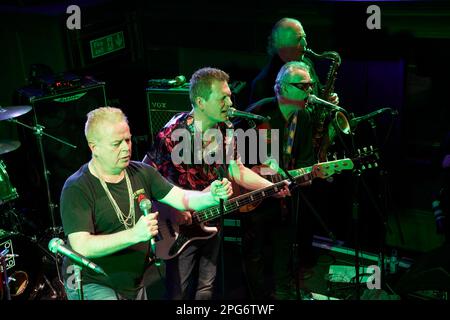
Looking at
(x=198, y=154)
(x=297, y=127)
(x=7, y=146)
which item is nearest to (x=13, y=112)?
(x=7, y=146)

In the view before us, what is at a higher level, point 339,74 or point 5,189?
point 339,74

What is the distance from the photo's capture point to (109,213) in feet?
11.3

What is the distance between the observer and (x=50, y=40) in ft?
21.4

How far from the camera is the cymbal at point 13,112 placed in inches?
200

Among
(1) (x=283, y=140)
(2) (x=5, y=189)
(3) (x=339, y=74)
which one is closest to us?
(1) (x=283, y=140)

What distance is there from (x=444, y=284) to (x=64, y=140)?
374cm

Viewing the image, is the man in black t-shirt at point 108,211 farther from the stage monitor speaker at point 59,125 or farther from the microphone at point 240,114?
the stage monitor speaker at point 59,125

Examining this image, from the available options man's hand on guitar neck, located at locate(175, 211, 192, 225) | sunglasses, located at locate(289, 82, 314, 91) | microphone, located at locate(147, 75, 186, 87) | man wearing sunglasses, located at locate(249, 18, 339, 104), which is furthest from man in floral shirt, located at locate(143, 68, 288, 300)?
microphone, located at locate(147, 75, 186, 87)

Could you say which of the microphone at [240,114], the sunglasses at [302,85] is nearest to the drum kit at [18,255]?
the microphone at [240,114]

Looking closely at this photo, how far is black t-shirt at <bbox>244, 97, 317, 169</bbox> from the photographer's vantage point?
4.89 metres

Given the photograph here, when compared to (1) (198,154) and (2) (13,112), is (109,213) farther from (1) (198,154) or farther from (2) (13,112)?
(2) (13,112)

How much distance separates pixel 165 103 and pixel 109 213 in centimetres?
264

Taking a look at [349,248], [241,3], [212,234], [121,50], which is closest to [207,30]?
[241,3]

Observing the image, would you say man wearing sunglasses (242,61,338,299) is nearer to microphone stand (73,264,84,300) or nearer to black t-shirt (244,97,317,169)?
black t-shirt (244,97,317,169)
